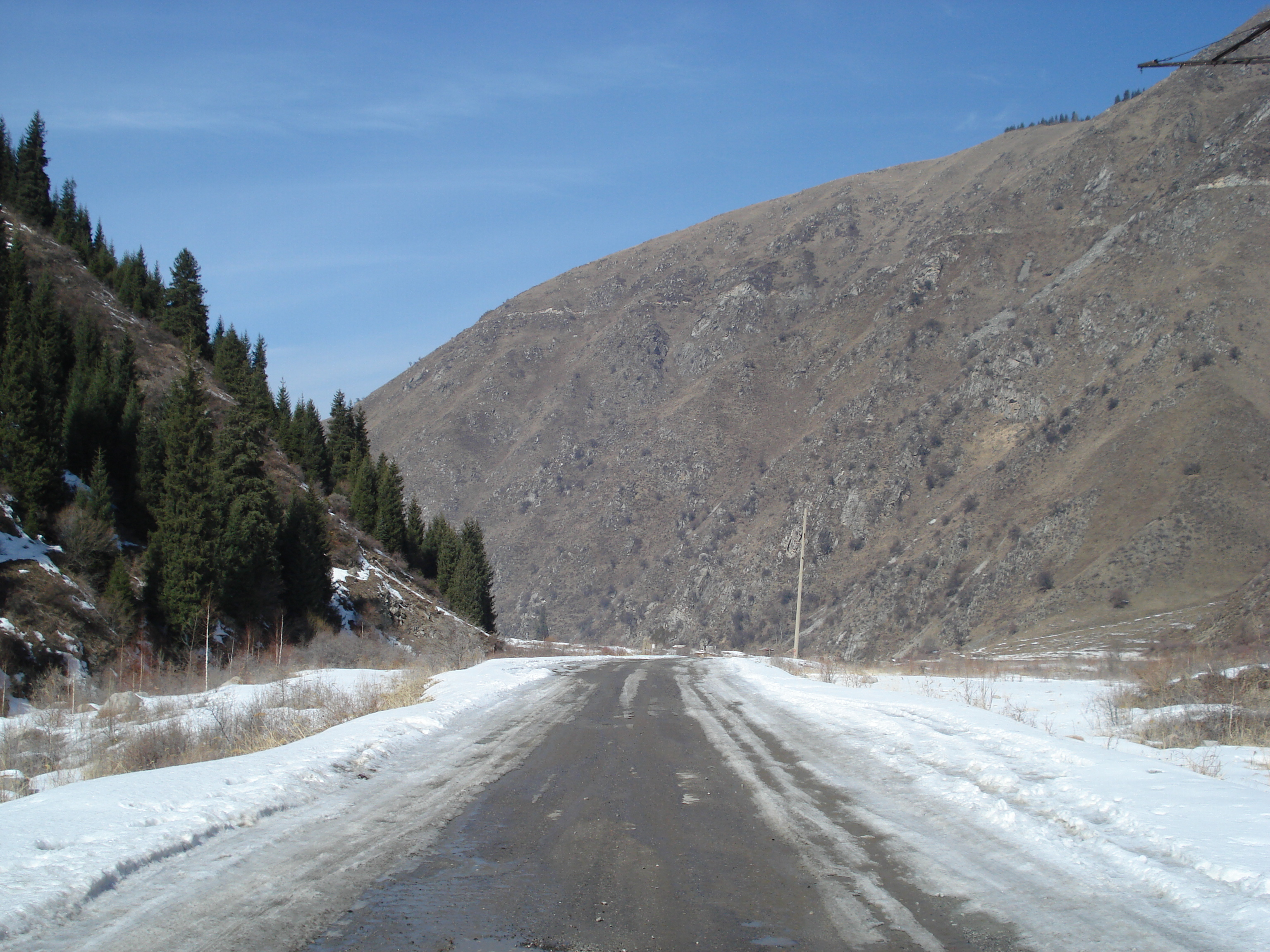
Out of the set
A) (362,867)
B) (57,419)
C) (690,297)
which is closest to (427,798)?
(362,867)

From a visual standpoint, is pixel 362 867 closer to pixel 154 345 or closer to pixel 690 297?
pixel 154 345

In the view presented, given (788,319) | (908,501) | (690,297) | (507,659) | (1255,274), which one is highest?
(690,297)

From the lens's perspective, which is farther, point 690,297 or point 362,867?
point 690,297

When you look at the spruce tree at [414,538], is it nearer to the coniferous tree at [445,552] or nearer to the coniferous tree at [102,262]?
the coniferous tree at [445,552]

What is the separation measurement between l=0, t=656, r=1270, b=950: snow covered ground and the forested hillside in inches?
569

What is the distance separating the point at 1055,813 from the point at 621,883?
3.76m

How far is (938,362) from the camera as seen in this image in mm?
103688

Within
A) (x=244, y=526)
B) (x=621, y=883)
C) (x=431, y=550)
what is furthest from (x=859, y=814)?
(x=431, y=550)

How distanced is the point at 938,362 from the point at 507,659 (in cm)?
9225

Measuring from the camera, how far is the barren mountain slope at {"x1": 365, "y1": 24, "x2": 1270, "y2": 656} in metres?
60.6

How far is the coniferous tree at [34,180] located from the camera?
187 ft

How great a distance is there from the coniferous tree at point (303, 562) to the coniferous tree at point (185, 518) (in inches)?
218

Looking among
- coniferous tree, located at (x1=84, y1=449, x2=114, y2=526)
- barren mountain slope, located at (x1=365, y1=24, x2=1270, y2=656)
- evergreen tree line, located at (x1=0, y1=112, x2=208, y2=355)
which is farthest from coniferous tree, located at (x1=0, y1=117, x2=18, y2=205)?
barren mountain slope, located at (x1=365, y1=24, x2=1270, y2=656)

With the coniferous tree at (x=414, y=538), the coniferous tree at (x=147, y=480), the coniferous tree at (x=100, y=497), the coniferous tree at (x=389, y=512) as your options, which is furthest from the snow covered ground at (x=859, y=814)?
the coniferous tree at (x=414, y=538)
